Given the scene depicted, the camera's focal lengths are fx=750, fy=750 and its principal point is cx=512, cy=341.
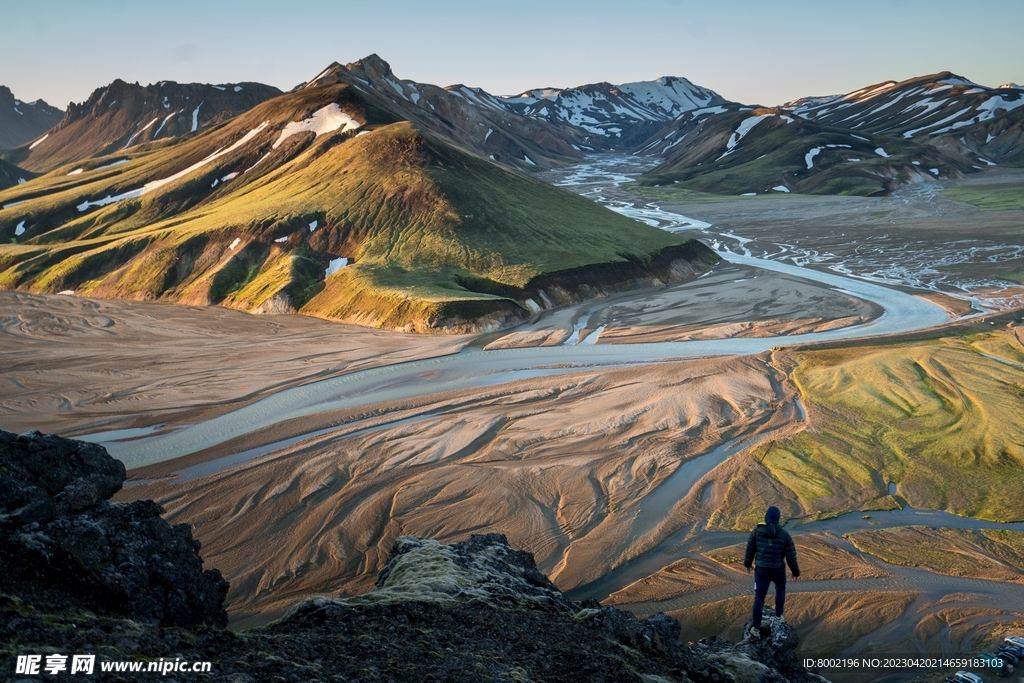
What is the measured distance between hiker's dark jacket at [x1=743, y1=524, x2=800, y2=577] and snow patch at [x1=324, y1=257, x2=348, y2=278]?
55.1 meters

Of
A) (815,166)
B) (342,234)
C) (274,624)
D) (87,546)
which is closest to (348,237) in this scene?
(342,234)

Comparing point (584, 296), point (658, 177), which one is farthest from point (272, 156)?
point (658, 177)

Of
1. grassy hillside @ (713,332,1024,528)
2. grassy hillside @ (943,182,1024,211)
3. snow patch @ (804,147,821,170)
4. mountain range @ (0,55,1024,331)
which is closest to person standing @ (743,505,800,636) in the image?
grassy hillside @ (713,332,1024,528)

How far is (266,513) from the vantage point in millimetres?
25094

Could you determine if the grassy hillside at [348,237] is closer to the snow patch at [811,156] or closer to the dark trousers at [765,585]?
the dark trousers at [765,585]

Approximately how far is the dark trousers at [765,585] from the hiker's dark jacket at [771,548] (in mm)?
139

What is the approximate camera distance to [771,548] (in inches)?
631

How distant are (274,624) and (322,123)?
9573 cm

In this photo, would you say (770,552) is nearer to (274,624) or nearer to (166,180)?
(274,624)

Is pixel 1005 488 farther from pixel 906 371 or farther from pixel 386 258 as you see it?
pixel 386 258

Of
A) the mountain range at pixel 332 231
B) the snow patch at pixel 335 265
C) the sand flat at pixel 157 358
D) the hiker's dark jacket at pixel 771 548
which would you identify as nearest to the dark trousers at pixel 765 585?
the hiker's dark jacket at pixel 771 548

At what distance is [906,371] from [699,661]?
95.0 ft

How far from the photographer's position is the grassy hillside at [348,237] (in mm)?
62156

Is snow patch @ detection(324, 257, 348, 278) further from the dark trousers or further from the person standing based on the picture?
the person standing
